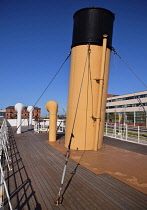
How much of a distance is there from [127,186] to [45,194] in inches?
91.6

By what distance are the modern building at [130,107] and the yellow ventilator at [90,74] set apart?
4228 centimetres

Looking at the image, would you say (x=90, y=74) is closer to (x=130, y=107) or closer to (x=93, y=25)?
(x=93, y=25)

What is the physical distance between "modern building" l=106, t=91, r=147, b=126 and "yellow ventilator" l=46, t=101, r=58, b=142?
40368 millimetres

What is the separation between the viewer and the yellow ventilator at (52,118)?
1200cm

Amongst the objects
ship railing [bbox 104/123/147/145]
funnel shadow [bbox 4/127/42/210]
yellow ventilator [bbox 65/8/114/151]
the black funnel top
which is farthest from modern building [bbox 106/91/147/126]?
funnel shadow [bbox 4/127/42/210]

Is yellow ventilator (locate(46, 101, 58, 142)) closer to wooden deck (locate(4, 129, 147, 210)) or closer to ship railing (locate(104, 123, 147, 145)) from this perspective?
ship railing (locate(104, 123, 147, 145))

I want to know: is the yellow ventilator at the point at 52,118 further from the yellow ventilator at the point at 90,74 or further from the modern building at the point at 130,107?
the modern building at the point at 130,107

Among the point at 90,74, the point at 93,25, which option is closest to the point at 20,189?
the point at 90,74

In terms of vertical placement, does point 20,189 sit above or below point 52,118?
below

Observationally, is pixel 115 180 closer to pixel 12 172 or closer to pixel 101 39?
Result: pixel 12 172

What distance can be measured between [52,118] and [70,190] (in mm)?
8151

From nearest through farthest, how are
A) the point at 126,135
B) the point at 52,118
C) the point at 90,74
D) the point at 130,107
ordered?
1. the point at 90,74
2. the point at 52,118
3. the point at 126,135
4. the point at 130,107

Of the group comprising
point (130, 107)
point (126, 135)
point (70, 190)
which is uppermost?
point (130, 107)

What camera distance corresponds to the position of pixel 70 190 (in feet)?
14.2
